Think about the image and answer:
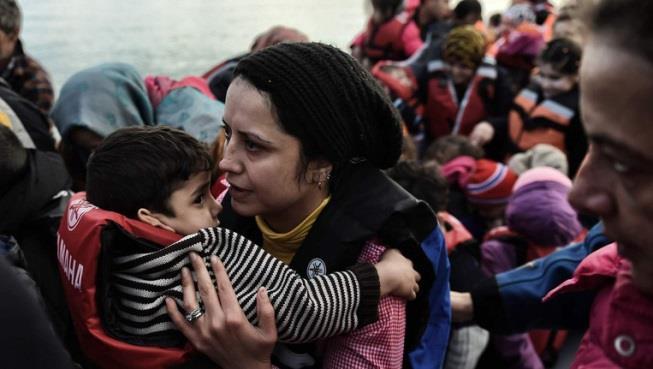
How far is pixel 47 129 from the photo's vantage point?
233cm

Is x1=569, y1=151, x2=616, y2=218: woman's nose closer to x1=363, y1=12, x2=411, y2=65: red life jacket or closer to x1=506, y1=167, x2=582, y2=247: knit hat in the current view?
x1=506, y1=167, x2=582, y2=247: knit hat

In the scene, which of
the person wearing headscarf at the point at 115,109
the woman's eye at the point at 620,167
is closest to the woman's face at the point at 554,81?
the person wearing headscarf at the point at 115,109

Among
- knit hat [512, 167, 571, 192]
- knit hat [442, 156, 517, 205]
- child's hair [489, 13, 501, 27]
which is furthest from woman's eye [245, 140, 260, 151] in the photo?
child's hair [489, 13, 501, 27]

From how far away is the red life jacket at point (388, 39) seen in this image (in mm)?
5762

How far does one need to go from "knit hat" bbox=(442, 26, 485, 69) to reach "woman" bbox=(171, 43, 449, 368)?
Result: 2986mm

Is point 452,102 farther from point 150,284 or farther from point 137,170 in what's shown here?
point 150,284

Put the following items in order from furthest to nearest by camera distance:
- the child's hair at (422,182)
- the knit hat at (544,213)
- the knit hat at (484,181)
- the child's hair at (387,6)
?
the child's hair at (387,6) → the knit hat at (484,181) → the knit hat at (544,213) → the child's hair at (422,182)

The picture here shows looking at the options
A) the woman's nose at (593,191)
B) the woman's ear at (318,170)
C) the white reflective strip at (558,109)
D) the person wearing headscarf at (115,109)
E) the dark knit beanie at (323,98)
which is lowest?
the white reflective strip at (558,109)

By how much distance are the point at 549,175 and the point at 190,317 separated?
1.82 m

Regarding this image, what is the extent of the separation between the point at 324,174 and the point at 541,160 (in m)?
2.12

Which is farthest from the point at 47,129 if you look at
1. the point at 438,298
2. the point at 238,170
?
the point at 438,298

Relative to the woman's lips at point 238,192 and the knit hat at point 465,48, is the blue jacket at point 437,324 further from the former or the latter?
the knit hat at point 465,48

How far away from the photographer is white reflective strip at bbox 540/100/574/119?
12.4ft

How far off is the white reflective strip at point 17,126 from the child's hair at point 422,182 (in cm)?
127
